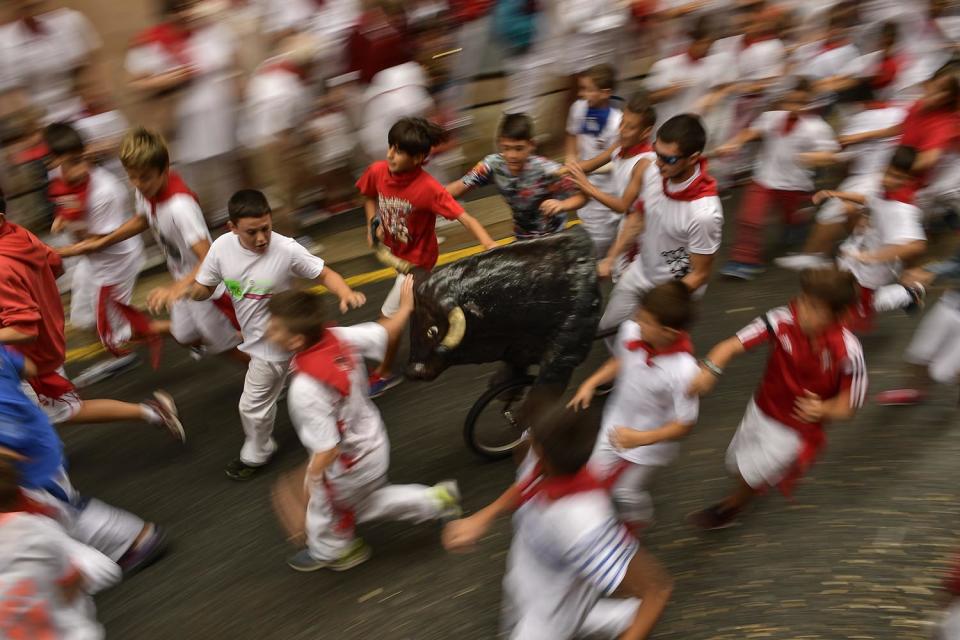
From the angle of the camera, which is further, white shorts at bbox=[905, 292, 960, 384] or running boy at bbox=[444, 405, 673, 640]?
white shorts at bbox=[905, 292, 960, 384]

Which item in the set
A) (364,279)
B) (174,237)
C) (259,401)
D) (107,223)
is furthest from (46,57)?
(259,401)

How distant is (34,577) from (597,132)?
181 inches

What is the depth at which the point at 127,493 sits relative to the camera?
5.11 metres

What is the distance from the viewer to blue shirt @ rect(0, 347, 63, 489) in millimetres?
3754

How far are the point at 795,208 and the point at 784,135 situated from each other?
2.30ft

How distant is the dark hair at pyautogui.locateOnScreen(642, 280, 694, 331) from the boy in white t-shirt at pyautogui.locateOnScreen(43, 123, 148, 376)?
3658 millimetres

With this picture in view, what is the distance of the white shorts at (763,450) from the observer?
13.7 ft

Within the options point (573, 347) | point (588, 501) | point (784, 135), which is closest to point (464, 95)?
point (784, 135)

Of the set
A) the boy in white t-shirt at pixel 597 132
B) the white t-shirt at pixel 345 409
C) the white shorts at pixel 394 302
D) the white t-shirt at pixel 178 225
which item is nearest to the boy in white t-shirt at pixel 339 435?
the white t-shirt at pixel 345 409

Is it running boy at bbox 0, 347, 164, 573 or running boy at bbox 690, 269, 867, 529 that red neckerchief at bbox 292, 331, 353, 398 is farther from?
running boy at bbox 690, 269, 867, 529

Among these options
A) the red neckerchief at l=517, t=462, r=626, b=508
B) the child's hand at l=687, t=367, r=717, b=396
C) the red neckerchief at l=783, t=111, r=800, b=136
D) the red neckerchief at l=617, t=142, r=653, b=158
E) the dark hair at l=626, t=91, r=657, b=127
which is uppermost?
the dark hair at l=626, t=91, r=657, b=127

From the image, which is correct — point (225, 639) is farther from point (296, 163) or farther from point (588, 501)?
point (296, 163)

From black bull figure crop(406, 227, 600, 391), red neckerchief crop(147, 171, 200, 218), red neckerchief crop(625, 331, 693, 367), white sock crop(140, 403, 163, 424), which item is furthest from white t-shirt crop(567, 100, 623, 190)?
white sock crop(140, 403, 163, 424)

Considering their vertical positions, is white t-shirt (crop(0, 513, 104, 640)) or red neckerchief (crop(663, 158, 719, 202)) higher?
red neckerchief (crop(663, 158, 719, 202))
